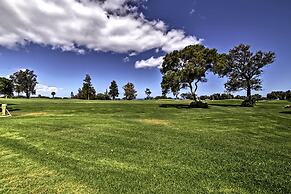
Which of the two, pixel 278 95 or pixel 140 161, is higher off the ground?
Result: pixel 278 95

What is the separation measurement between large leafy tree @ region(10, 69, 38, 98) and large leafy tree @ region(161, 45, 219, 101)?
117m

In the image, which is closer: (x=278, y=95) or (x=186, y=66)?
(x=186, y=66)

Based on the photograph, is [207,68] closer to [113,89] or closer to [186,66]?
[186,66]

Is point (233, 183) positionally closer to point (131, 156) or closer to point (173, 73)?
point (131, 156)

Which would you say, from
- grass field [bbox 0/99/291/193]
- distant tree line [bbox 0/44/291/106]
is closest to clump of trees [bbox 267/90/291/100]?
distant tree line [bbox 0/44/291/106]

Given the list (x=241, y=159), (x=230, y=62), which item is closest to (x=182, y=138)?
(x=241, y=159)

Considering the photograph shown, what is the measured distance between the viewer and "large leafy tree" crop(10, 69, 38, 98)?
140375mm

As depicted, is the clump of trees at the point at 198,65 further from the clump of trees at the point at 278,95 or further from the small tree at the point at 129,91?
the small tree at the point at 129,91

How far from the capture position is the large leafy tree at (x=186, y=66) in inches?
1738

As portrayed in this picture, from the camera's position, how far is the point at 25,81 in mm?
143125

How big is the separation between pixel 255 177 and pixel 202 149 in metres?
4.01

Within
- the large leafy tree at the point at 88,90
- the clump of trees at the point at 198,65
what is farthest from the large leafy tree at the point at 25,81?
the clump of trees at the point at 198,65

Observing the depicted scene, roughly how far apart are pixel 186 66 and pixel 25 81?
407 feet

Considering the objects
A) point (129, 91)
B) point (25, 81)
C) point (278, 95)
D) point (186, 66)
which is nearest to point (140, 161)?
point (186, 66)
